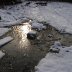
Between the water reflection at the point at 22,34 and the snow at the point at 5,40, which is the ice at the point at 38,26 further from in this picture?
the snow at the point at 5,40

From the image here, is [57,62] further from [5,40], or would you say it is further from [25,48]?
[5,40]

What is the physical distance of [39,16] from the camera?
15695 mm

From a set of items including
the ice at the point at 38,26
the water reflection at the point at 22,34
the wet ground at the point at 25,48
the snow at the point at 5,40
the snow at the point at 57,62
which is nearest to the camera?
the snow at the point at 57,62

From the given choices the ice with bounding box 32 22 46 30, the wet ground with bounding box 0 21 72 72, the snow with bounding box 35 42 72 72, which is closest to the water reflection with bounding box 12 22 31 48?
the wet ground with bounding box 0 21 72 72

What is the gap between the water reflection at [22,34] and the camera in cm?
993

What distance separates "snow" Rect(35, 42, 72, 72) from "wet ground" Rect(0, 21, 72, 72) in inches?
11.3

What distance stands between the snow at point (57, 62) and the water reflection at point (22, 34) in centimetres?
169

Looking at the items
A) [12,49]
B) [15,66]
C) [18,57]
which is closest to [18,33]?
[12,49]

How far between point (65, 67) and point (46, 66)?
64cm

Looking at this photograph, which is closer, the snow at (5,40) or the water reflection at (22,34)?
the snow at (5,40)

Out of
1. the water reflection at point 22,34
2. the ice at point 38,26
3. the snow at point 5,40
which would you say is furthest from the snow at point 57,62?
the ice at point 38,26

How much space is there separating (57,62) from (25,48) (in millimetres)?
1989

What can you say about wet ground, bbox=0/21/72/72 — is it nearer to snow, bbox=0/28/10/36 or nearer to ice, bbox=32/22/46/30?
snow, bbox=0/28/10/36

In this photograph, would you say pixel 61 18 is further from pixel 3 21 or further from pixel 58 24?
pixel 3 21
